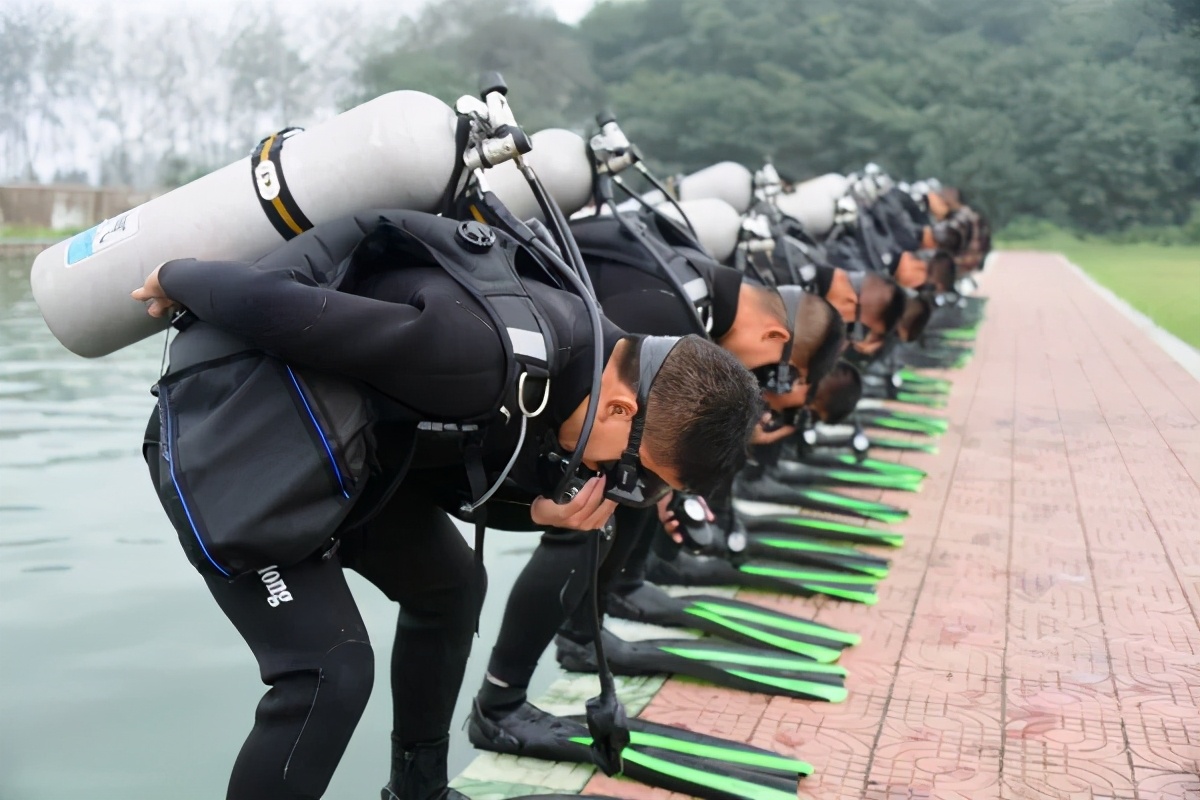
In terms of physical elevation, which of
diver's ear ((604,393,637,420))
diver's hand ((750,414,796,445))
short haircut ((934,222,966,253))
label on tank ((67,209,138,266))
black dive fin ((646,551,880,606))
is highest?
label on tank ((67,209,138,266))

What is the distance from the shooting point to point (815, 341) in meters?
3.93

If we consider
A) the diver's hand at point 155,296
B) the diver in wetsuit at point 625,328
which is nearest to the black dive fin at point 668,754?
the diver in wetsuit at point 625,328

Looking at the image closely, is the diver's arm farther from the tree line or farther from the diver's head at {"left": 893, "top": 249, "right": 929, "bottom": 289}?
the diver's head at {"left": 893, "top": 249, "right": 929, "bottom": 289}

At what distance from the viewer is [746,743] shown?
3129 mm

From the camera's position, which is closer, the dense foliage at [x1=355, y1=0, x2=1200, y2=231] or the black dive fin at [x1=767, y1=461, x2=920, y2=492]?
the black dive fin at [x1=767, y1=461, x2=920, y2=492]

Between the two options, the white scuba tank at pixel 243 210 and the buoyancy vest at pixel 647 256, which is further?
the buoyancy vest at pixel 647 256

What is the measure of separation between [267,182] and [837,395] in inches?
125

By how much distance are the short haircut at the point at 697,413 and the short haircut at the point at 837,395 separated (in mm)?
2769

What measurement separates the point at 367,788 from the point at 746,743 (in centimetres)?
98

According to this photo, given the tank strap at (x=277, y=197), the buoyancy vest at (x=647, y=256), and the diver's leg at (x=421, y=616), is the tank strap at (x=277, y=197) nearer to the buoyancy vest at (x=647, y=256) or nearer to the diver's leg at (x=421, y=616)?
the diver's leg at (x=421, y=616)

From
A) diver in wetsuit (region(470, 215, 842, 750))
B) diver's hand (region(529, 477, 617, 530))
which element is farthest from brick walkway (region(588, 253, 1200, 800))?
diver's hand (region(529, 477, 617, 530))

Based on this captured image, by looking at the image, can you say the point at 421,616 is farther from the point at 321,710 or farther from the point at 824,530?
the point at 824,530

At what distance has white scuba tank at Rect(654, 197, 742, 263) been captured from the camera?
181 inches

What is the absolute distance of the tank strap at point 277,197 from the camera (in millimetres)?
2205
